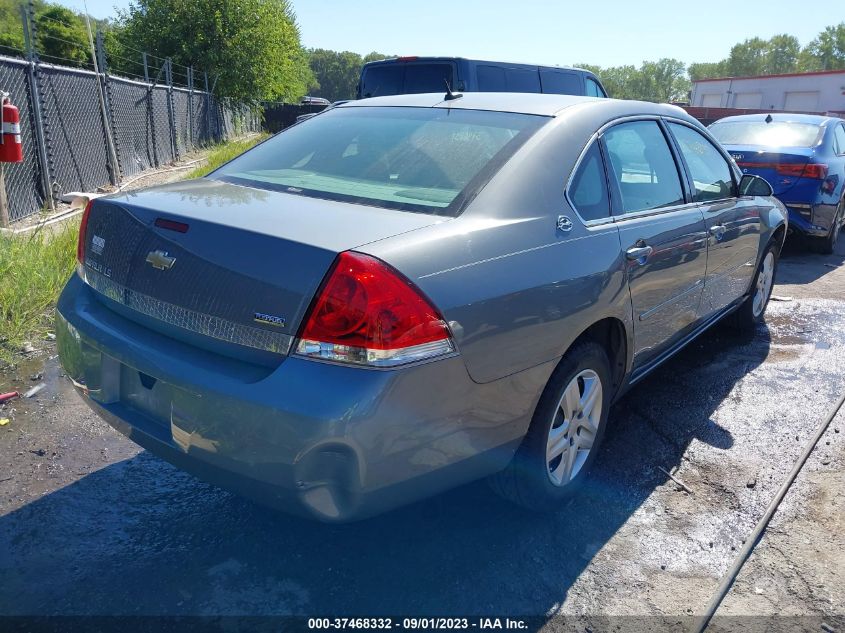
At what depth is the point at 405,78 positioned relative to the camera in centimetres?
984

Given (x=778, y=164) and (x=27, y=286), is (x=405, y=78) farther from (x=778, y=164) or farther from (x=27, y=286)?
(x=27, y=286)

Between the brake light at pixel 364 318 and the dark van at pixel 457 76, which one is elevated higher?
the dark van at pixel 457 76

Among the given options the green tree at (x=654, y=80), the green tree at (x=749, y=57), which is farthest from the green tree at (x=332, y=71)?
the green tree at (x=749, y=57)

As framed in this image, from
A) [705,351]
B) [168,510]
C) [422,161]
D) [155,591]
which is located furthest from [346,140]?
[705,351]

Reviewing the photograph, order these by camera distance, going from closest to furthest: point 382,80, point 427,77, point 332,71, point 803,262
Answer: point 803,262 → point 427,77 → point 382,80 → point 332,71

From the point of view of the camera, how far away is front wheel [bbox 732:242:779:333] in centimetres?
516

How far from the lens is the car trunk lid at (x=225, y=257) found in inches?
84.0

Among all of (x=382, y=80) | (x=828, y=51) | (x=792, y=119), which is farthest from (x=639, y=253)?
(x=828, y=51)

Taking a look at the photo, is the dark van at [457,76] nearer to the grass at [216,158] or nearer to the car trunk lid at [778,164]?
the grass at [216,158]

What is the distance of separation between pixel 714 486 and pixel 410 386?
1934 millimetres

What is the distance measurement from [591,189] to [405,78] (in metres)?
7.45

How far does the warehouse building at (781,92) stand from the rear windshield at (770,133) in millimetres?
29102

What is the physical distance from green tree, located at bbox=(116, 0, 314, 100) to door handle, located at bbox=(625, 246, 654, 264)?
2476cm

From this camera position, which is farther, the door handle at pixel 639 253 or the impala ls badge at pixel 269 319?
the door handle at pixel 639 253
